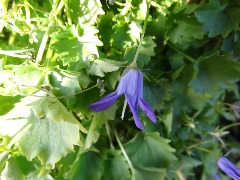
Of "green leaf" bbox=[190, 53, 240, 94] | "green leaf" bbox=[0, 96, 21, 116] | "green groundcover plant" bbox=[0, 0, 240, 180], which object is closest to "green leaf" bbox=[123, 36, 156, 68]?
"green groundcover plant" bbox=[0, 0, 240, 180]

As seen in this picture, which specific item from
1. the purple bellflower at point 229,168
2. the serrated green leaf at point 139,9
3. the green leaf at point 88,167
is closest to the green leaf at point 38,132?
the green leaf at point 88,167

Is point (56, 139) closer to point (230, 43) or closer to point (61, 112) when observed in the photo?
point (61, 112)

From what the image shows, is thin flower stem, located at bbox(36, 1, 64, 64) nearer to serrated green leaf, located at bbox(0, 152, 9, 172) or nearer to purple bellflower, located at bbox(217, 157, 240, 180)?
serrated green leaf, located at bbox(0, 152, 9, 172)

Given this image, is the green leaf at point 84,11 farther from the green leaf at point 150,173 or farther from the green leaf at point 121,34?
the green leaf at point 150,173

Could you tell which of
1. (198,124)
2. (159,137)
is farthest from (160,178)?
(198,124)

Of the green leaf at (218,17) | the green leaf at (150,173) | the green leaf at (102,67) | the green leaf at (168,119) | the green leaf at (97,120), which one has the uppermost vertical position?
the green leaf at (218,17)

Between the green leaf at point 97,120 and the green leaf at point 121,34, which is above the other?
the green leaf at point 121,34

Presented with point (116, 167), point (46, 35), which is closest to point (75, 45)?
point (46, 35)
